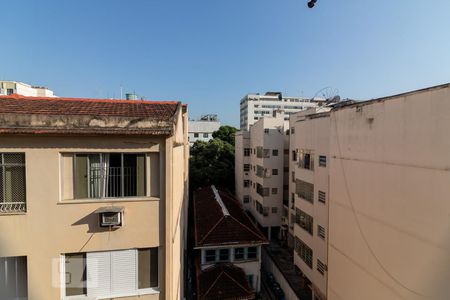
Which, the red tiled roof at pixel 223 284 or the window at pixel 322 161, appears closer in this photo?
the window at pixel 322 161

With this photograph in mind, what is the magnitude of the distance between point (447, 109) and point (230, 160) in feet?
107

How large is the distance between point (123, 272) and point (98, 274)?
0.59m

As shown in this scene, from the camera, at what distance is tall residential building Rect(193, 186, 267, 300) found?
52.5 ft

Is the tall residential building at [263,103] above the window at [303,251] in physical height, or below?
above

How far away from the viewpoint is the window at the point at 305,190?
54.7 ft

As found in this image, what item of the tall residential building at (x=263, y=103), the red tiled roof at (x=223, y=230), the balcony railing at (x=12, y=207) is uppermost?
the tall residential building at (x=263, y=103)

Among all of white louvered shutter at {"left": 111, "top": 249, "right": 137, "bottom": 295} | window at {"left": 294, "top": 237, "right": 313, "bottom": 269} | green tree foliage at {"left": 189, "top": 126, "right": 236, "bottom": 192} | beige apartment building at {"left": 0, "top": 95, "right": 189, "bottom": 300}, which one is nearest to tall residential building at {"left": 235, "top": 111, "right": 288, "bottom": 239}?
window at {"left": 294, "top": 237, "right": 313, "bottom": 269}

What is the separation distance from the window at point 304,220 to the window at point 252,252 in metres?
3.73

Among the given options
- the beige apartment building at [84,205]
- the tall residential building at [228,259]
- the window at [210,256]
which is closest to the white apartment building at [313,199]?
the tall residential building at [228,259]

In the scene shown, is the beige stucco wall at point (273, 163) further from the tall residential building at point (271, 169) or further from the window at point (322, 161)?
the window at point (322, 161)

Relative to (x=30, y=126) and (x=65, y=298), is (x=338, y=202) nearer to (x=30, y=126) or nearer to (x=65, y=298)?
(x=65, y=298)

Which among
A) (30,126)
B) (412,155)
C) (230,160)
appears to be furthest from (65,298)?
(230,160)

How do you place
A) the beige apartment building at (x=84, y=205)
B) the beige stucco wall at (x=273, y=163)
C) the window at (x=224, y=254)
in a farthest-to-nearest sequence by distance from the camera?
the beige stucco wall at (x=273, y=163)
the window at (x=224, y=254)
the beige apartment building at (x=84, y=205)

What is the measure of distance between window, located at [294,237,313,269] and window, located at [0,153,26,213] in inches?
611
